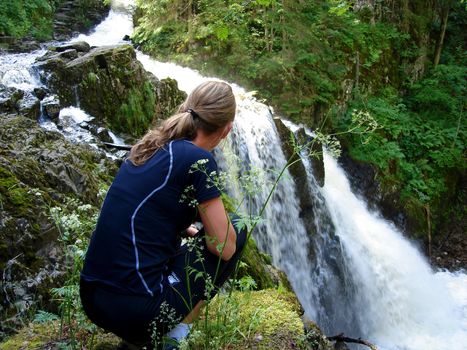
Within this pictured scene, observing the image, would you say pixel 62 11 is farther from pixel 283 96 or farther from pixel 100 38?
pixel 283 96

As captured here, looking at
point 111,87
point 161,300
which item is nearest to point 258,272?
point 161,300

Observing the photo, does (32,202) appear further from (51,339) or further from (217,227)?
(217,227)

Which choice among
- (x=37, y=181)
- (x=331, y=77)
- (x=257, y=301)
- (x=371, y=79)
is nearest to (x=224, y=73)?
(x=331, y=77)

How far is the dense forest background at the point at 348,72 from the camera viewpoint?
10.4 meters

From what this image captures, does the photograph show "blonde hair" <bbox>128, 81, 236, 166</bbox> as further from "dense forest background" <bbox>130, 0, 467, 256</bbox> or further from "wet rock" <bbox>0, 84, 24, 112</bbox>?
"dense forest background" <bbox>130, 0, 467, 256</bbox>

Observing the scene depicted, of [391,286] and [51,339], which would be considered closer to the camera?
[51,339]

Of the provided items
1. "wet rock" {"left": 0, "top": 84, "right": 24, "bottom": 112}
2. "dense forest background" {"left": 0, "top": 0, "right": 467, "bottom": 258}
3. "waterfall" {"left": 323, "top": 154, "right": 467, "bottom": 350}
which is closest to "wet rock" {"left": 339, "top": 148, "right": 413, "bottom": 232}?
"dense forest background" {"left": 0, "top": 0, "right": 467, "bottom": 258}

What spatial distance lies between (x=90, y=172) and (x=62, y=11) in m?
13.0

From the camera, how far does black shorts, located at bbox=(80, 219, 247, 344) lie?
192 centimetres

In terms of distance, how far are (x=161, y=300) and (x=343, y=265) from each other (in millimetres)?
5973

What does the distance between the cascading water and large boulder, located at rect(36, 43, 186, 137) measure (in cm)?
31

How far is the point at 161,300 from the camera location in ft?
6.54

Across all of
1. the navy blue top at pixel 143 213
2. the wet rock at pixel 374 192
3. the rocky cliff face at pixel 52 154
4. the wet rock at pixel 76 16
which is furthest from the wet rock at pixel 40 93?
the wet rock at pixel 76 16

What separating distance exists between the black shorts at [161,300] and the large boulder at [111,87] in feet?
15.7
